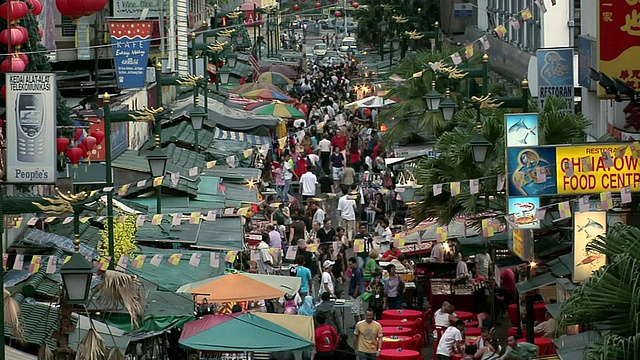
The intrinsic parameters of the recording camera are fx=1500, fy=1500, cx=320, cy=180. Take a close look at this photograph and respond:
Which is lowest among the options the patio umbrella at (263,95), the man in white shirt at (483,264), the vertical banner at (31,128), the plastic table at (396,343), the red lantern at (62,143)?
the plastic table at (396,343)

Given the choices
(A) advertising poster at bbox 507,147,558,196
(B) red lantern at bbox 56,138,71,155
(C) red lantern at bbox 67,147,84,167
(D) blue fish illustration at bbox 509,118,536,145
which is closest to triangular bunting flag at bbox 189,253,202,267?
(B) red lantern at bbox 56,138,71,155

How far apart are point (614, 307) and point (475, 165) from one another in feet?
37.9

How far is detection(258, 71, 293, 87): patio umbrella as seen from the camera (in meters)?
61.2

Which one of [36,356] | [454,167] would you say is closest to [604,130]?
[454,167]

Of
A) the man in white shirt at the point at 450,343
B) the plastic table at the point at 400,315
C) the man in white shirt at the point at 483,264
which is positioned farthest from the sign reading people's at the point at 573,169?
the man in white shirt at the point at 483,264

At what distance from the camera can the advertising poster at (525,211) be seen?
1775 centimetres

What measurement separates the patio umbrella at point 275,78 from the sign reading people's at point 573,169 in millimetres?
44480

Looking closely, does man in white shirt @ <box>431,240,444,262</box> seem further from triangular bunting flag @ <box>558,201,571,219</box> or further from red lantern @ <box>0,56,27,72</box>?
red lantern @ <box>0,56,27,72</box>

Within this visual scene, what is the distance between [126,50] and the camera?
33.2 metres

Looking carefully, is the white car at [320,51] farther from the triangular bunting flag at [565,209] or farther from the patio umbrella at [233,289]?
the triangular bunting flag at [565,209]

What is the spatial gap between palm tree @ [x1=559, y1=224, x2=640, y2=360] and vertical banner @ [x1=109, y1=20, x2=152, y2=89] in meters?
21.1

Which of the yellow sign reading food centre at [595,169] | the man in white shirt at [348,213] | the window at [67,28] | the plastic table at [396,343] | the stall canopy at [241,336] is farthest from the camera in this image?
the window at [67,28]

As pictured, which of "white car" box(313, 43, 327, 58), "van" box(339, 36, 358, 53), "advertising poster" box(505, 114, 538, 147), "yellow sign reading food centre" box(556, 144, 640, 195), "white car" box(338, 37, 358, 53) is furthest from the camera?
"white car" box(338, 37, 358, 53)

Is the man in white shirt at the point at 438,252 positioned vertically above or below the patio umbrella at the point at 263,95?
below
